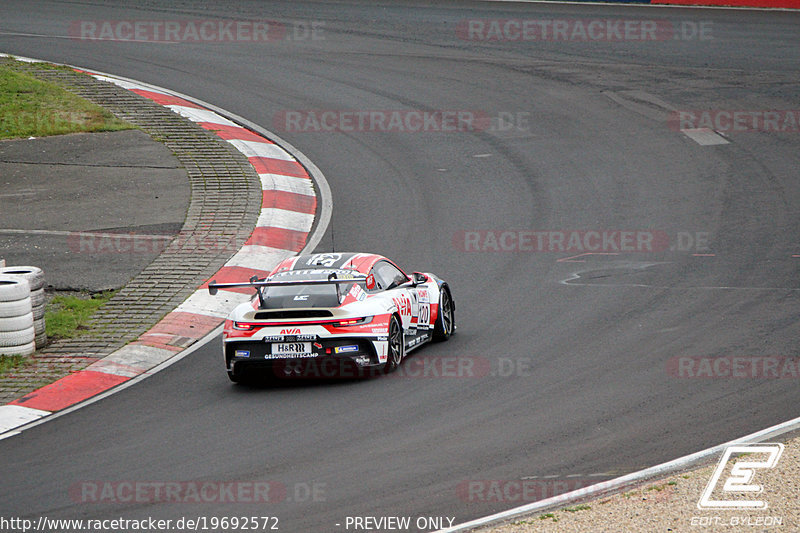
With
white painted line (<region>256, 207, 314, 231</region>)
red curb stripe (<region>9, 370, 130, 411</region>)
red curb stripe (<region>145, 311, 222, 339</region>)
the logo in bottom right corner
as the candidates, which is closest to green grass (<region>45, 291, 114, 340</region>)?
red curb stripe (<region>145, 311, 222, 339</region>)

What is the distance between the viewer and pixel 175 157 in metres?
20.1

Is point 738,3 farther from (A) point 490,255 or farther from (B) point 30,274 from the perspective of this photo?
(B) point 30,274

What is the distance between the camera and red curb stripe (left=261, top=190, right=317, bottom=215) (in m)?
17.9

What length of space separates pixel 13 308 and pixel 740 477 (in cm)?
838

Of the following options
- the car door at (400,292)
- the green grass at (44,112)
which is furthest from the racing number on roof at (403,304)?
the green grass at (44,112)

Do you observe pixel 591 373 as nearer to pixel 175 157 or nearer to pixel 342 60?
pixel 175 157

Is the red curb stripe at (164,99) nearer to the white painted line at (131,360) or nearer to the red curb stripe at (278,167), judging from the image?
the red curb stripe at (278,167)

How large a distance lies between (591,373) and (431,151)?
36.3ft

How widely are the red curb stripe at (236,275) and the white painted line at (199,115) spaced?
313 inches

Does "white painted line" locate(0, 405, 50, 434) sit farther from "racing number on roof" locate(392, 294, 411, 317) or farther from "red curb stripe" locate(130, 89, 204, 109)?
"red curb stripe" locate(130, 89, 204, 109)

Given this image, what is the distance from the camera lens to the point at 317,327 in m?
10.6

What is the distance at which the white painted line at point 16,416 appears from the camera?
33.2 feet

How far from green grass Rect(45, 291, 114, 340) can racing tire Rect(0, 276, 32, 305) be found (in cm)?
106

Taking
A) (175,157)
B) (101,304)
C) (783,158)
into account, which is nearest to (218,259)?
(101,304)
